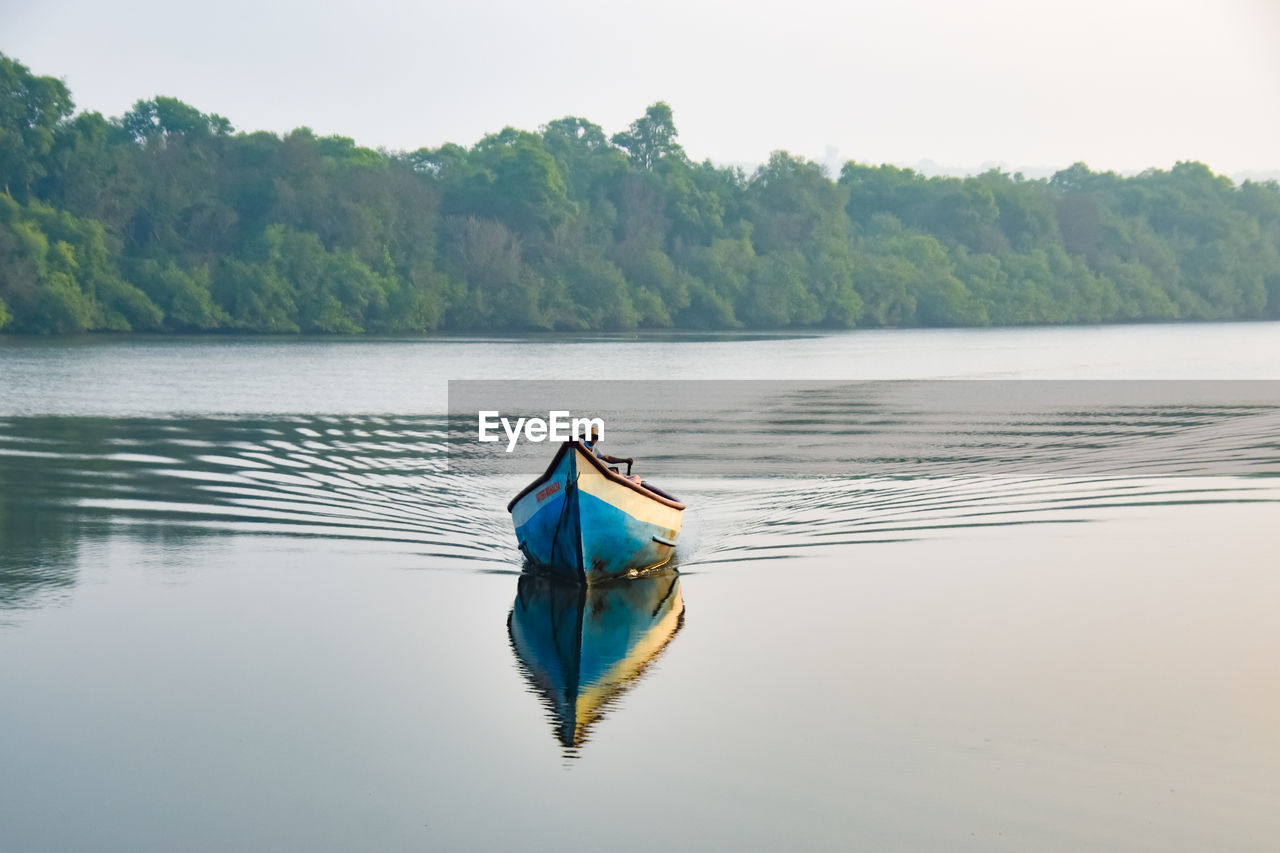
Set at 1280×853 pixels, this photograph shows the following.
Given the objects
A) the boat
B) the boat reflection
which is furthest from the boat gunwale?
the boat reflection

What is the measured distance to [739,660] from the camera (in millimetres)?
15570

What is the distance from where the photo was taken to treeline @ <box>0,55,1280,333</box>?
88000 millimetres

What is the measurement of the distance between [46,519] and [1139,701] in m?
16.1

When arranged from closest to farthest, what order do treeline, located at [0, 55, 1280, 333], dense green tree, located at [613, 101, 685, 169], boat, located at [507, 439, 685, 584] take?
boat, located at [507, 439, 685, 584]
treeline, located at [0, 55, 1280, 333]
dense green tree, located at [613, 101, 685, 169]

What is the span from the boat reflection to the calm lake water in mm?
64

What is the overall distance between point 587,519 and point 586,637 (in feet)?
7.48

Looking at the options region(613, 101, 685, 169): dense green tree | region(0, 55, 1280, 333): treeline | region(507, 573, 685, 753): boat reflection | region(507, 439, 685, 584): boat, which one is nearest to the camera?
region(507, 573, 685, 753): boat reflection

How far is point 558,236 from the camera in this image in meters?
105

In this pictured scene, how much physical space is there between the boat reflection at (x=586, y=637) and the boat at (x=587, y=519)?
317 mm

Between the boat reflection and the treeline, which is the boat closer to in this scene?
the boat reflection

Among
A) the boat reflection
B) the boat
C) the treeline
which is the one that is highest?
the treeline

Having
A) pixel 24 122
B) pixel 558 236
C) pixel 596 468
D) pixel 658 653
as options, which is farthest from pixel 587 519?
pixel 558 236

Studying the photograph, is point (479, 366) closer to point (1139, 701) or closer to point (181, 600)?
point (181, 600)

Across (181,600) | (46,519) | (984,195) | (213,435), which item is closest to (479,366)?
(213,435)
